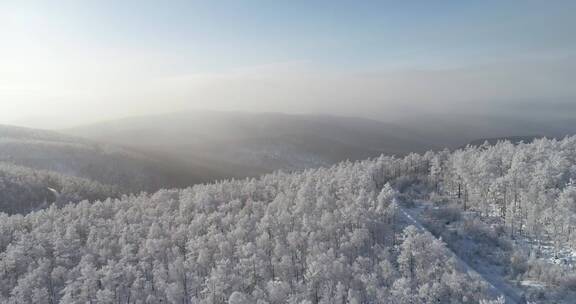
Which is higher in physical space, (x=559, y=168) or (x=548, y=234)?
(x=559, y=168)

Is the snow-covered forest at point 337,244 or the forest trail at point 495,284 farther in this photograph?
the forest trail at point 495,284

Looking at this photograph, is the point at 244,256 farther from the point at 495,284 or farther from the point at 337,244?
the point at 495,284

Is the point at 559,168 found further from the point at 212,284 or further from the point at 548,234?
the point at 212,284

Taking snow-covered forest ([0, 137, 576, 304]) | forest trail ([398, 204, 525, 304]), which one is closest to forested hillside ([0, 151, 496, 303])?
snow-covered forest ([0, 137, 576, 304])

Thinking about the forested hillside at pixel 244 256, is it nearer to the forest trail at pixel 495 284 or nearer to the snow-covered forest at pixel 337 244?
the snow-covered forest at pixel 337 244

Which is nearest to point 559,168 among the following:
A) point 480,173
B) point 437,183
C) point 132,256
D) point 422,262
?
point 480,173

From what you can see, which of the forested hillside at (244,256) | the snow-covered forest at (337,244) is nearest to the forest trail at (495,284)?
the snow-covered forest at (337,244)

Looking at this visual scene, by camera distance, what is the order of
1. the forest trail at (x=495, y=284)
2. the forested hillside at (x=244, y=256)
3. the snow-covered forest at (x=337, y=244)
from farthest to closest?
the forest trail at (x=495, y=284), the snow-covered forest at (x=337, y=244), the forested hillside at (x=244, y=256)

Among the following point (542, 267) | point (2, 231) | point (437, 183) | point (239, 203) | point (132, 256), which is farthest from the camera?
point (437, 183)

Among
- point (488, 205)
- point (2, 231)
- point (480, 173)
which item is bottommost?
point (2, 231)
